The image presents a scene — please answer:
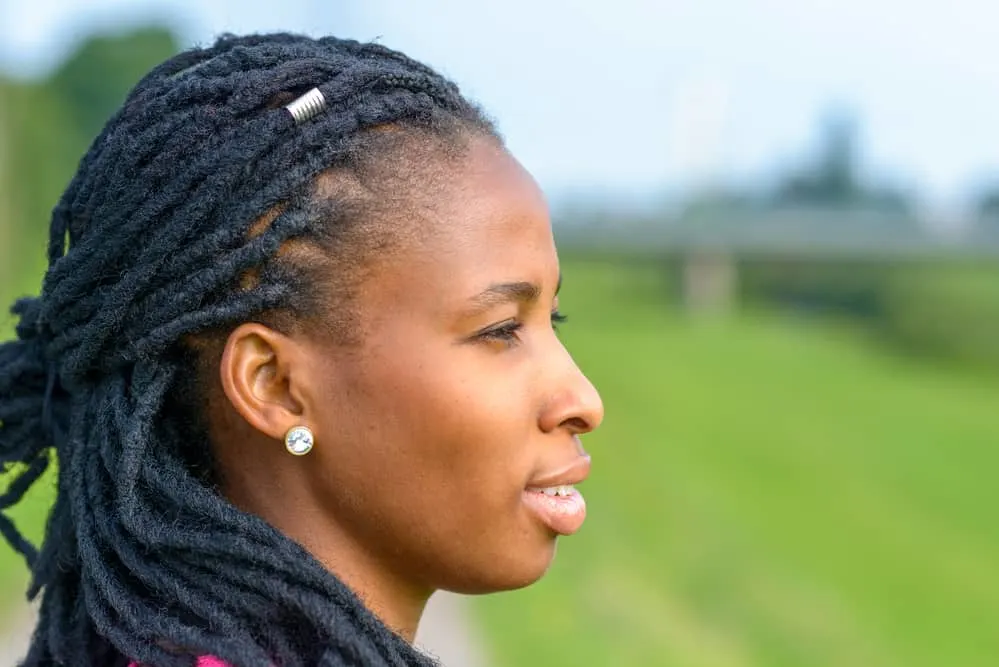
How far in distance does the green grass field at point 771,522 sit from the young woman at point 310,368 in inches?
206

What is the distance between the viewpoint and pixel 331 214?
2.30 m

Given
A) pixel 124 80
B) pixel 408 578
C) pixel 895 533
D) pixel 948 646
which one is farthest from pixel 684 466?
pixel 124 80

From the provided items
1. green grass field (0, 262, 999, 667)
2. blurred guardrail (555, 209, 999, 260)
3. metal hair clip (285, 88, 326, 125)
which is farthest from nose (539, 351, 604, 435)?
blurred guardrail (555, 209, 999, 260)

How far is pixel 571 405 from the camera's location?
239 centimetres

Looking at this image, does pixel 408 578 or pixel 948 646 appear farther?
pixel 948 646

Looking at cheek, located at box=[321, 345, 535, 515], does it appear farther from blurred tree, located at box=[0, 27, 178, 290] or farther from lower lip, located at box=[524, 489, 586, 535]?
blurred tree, located at box=[0, 27, 178, 290]

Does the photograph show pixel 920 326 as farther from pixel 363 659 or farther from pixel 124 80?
pixel 363 659

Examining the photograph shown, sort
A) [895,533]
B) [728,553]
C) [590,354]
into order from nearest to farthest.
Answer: [728,553], [895,533], [590,354]

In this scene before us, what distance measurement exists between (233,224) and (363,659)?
0.74m

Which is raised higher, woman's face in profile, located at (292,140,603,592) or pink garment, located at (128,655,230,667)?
woman's face in profile, located at (292,140,603,592)

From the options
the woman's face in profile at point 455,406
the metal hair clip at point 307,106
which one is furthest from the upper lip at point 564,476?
the metal hair clip at point 307,106

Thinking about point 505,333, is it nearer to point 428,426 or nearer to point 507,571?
point 428,426

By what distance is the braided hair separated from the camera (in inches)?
88.7

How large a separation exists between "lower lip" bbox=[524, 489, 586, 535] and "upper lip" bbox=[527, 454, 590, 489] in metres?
0.02
